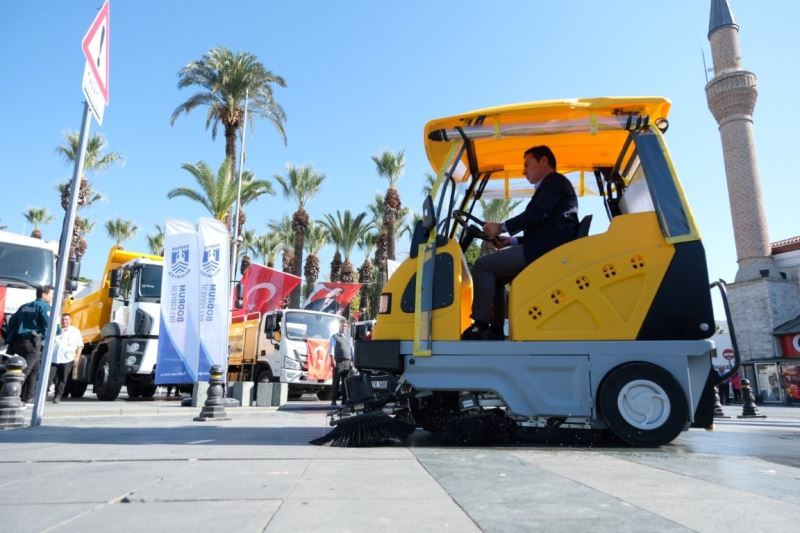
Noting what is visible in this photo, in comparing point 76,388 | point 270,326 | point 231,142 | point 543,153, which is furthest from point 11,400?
point 231,142

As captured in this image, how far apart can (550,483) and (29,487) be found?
2501 mm

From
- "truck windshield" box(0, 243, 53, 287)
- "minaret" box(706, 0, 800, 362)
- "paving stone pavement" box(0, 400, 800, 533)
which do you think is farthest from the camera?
"minaret" box(706, 0, 800, 362)

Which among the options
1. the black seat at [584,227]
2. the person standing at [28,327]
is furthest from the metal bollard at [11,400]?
the black seat at [584,227]

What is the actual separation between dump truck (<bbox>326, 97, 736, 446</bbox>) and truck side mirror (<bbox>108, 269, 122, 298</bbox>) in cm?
920

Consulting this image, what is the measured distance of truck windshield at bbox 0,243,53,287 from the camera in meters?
11.2

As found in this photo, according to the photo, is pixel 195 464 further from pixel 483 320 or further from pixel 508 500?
pixel 483 320

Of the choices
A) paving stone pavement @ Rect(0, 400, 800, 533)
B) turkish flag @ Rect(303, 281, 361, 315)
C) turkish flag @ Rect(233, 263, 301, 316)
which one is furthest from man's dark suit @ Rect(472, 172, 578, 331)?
turkish flag @ Rect(303, 281, 361, 315)

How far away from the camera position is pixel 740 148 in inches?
1278

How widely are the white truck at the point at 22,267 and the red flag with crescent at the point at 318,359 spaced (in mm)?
6367

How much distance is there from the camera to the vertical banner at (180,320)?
9.75m

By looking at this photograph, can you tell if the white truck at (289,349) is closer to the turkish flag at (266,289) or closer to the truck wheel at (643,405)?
the turkish flag at (266,289)

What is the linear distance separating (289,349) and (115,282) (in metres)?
4.65

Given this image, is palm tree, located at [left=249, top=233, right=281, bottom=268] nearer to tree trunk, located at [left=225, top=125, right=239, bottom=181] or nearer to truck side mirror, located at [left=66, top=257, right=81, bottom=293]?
tree trunk, located at [left=225, top=125, right=239, bottom=181]

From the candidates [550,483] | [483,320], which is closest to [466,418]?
[483,320]
